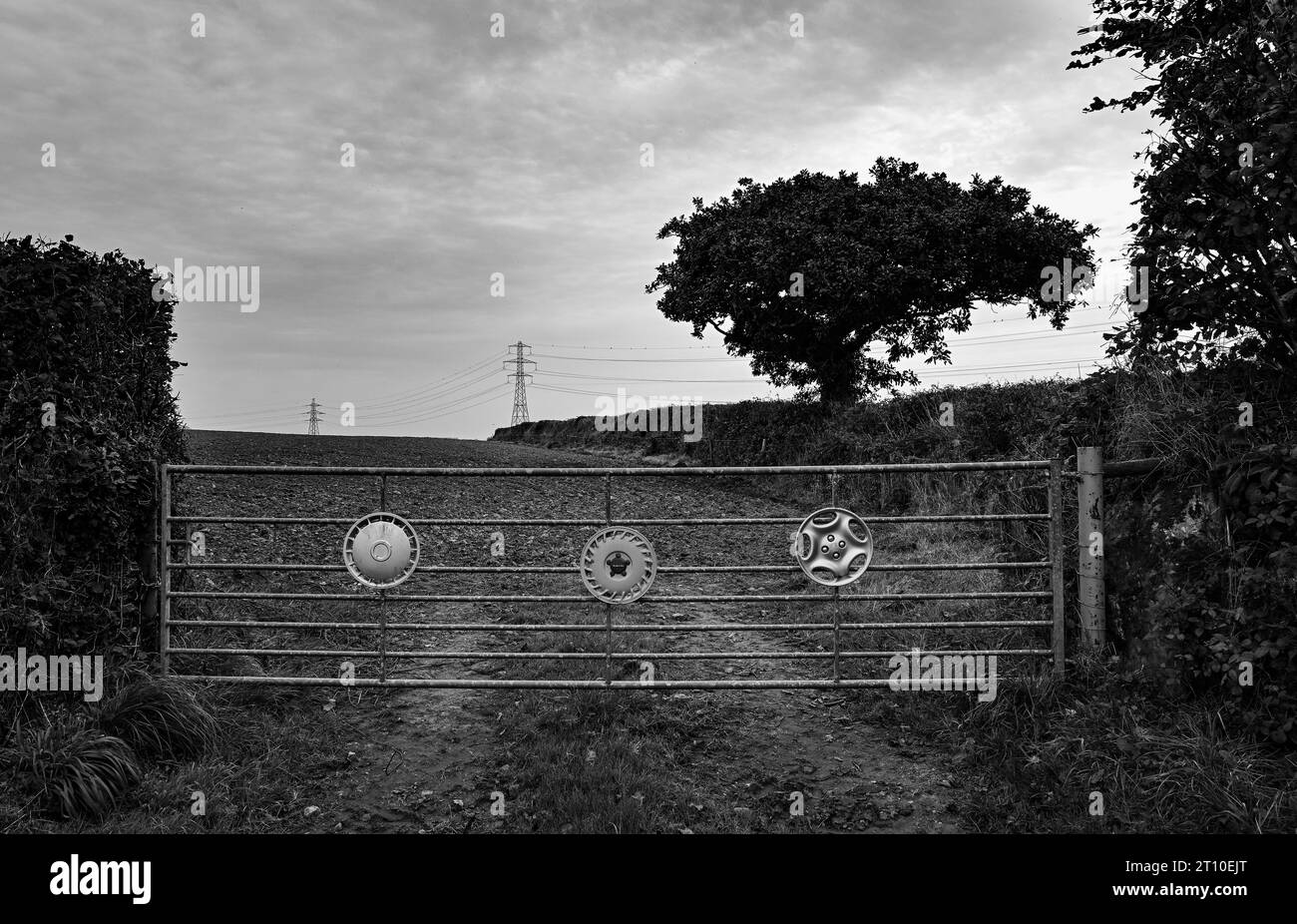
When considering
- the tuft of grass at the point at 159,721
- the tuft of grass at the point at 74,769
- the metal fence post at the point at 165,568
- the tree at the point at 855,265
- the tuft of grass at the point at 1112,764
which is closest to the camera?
the tuft of grass at the point at 1112,764

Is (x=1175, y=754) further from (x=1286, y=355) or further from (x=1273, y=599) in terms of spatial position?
(x=1286, y=355)

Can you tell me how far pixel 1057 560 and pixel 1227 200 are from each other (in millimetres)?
2604

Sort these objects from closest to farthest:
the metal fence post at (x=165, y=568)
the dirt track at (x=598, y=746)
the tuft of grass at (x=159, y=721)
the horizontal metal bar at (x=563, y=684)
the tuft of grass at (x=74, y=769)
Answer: the tuft of grass at (x=74, y=769), the dirt track at (x=598, y=746), the tuft of grass at (x=159, y=721), the horizontal metal bar at (x=563, y=684), the metal fence post at (x=165, y=568)

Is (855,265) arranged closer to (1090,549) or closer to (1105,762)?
(1090,549)

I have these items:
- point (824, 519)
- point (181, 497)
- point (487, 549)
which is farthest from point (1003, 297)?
point (181, 497)

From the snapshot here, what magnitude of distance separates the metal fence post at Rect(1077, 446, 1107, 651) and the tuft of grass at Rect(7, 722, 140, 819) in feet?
20.9

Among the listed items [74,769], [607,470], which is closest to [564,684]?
[607,470]

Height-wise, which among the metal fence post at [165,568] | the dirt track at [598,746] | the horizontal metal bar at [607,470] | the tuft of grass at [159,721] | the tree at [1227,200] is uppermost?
the tree at [1227,200]

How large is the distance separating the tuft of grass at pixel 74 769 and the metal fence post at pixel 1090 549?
638 centimetres

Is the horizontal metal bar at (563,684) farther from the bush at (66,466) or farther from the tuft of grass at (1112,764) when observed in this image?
the bush at (66,466)

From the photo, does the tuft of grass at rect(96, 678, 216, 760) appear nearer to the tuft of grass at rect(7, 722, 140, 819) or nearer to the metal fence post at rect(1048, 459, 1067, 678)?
the tuft of grass at rect(7, 722, 140, 819)

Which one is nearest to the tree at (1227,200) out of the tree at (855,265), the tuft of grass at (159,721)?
the tuft of grass at (159,721)

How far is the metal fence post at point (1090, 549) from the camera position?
19.1 ft

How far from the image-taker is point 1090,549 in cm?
584
